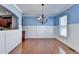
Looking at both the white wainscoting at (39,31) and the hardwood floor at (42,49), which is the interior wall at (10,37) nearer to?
the hardwood floor at (42,49)

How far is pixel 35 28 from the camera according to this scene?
12.8 meters

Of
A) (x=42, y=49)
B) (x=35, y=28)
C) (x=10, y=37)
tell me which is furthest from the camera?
(x=35, y=28)

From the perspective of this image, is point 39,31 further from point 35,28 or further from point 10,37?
point 10,37

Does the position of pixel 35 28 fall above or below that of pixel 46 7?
below

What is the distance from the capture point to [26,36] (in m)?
12.7

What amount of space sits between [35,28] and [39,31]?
1.65 ft

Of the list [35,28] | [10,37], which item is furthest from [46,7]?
[35,28]

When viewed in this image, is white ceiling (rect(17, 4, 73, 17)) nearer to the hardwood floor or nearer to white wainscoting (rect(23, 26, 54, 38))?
the hardwood floor

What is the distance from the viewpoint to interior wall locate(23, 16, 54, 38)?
12.7m

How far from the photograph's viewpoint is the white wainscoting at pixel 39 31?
12734 millimetres

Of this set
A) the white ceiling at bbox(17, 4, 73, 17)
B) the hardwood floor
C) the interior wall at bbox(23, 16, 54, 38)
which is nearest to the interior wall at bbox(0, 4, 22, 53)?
the hardwood floor

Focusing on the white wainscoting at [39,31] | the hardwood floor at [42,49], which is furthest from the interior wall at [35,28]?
the hardwood floor at [42,49]
